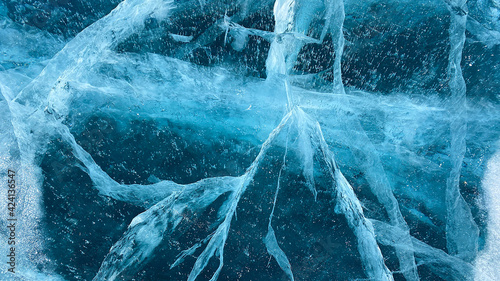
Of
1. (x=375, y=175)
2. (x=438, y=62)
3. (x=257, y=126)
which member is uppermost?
(x=438, y=62)

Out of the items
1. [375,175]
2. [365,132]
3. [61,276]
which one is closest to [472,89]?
[365,132]

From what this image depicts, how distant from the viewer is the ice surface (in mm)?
1647

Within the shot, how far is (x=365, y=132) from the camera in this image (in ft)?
5.66

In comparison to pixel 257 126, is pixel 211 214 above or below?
below

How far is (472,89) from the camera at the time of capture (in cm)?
165

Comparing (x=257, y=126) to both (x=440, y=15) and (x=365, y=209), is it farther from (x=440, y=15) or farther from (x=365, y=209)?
(x=440, y=15)

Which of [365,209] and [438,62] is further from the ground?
[438,62]

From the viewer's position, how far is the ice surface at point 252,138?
165cm

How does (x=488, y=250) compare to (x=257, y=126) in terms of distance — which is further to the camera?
(x=257, y=126)

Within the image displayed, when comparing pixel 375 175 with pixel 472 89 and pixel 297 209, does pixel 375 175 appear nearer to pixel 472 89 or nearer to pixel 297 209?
pixel 297 209

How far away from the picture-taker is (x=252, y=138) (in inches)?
68.6

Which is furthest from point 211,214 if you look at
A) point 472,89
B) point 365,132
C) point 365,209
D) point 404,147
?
point 472,89

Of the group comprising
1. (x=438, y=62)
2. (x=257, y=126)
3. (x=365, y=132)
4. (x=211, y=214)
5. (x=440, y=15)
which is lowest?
(x=211, y=214)

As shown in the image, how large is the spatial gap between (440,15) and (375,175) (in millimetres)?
1202
